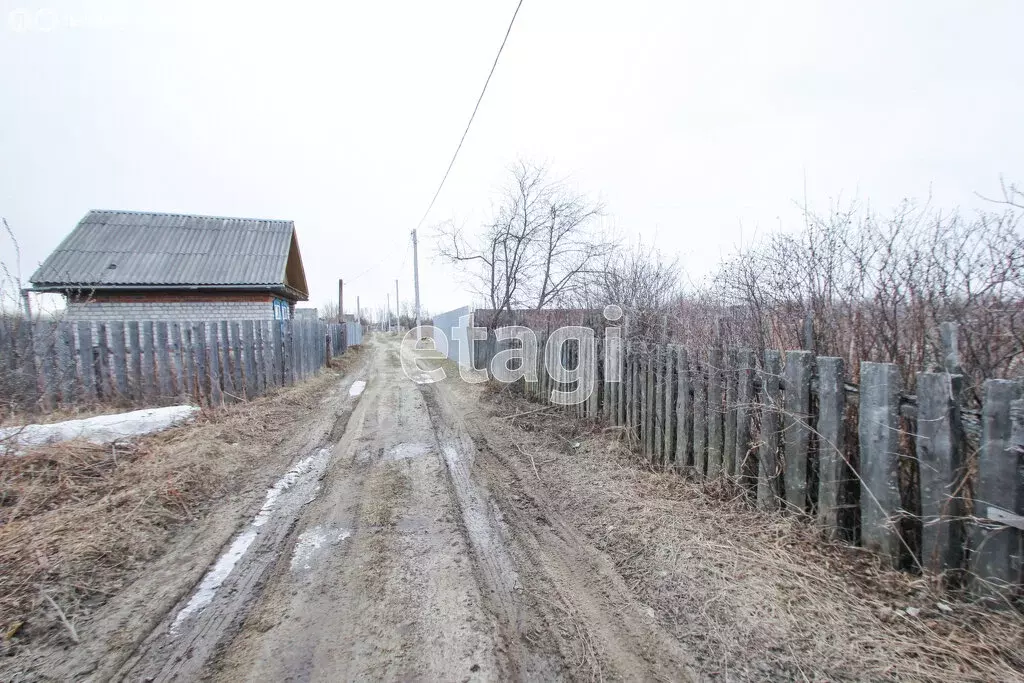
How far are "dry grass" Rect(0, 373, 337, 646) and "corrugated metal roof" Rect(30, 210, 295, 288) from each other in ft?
34.0

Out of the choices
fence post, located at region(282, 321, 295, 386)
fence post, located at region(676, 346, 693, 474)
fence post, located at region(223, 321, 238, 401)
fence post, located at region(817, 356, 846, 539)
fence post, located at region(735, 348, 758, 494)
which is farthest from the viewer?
fence post, located at region(282, 321, 295, 386)

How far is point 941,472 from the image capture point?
2.17m

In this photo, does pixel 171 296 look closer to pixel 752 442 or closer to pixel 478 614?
pixel 478 614

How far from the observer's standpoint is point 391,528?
3.32 m

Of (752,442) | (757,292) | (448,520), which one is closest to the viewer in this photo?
(752,442)

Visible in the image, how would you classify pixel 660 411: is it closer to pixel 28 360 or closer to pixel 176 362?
pixel 176 362

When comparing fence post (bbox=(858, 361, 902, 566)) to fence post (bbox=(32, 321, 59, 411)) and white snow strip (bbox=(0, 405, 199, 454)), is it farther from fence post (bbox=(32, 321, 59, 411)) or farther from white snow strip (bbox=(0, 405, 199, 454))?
fence post (bbox=(32, 321, 59, 411))

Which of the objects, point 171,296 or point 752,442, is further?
point 171,296

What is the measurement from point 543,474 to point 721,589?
228 centimetres

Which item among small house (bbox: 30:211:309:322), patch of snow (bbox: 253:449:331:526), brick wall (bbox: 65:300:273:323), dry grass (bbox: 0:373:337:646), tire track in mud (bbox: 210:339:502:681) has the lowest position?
tire track in mud (bbox: 210:339:502:681)

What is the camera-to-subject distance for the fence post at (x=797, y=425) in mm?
2814

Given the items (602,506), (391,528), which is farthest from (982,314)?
(391,528)

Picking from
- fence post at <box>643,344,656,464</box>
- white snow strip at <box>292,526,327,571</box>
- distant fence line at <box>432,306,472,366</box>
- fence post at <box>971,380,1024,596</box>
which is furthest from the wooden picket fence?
distant fence line at <box>432,306,472,366</box>

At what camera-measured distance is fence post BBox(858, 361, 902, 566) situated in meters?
2.36
